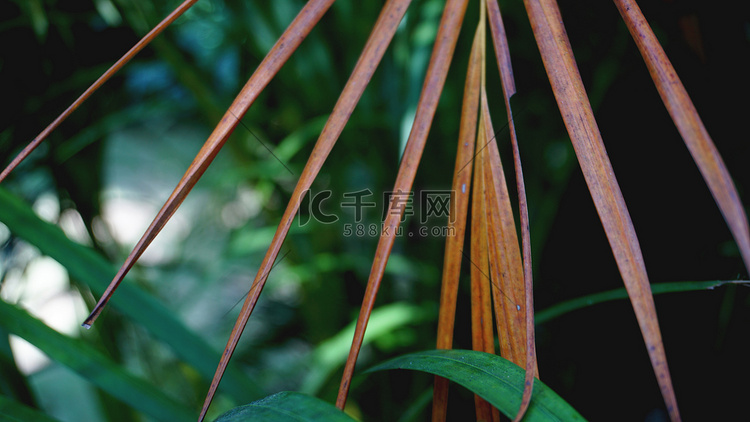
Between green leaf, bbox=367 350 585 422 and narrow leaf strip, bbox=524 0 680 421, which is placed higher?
narrow leaf strip, bbox=524 0 680 421

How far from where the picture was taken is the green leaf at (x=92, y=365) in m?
0.24

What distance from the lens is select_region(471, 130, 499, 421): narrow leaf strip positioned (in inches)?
7.9

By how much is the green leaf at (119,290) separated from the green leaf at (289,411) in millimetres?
144

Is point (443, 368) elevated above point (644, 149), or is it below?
below

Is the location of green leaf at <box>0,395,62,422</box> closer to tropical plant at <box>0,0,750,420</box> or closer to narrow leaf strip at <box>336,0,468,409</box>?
tropical plant at <box>0,0,750,420</box>

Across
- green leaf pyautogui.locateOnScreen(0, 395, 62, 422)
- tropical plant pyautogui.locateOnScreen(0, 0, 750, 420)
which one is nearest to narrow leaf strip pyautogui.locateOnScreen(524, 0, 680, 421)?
tropical plant pyautogui.locateOnScreen(0, 0, 750, 420)

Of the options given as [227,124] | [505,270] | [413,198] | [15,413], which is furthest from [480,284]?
[413,198]

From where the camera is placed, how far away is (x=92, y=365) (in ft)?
0.88

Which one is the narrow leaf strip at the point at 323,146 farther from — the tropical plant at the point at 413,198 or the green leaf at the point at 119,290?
the green leaf at the point at 119,290

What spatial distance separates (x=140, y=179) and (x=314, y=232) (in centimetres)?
76

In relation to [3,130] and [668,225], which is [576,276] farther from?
[3,130]

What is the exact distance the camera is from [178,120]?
2.64 ft

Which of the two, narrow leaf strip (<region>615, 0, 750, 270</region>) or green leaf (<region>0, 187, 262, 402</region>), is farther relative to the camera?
green leaf (<region>0, 187, 262, 402</region>)

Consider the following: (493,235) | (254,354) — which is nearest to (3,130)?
(254,354)
